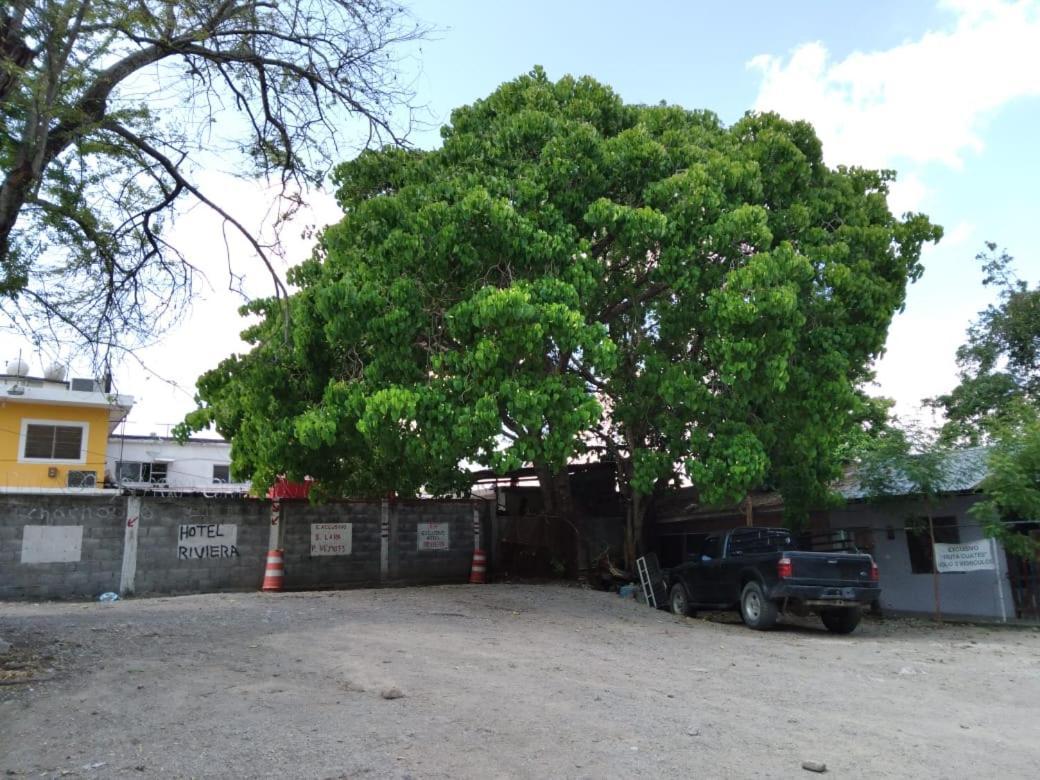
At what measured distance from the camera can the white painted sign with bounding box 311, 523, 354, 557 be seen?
16984mm

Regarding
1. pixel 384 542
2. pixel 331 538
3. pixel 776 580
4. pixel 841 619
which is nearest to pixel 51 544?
pixel 331 538

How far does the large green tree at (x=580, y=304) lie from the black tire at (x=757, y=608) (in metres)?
1.54

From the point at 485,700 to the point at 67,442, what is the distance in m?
22.0

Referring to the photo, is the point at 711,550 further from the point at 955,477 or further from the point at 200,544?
the point at 200,544

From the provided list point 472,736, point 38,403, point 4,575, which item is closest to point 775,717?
point 472,736

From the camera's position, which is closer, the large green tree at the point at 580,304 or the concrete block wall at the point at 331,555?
the large green tree at the point at 580,304

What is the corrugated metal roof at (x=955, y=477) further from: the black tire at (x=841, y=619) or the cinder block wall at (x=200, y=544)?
the cinder block wall at (x=200, y=544)

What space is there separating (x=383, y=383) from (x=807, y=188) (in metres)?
8.56

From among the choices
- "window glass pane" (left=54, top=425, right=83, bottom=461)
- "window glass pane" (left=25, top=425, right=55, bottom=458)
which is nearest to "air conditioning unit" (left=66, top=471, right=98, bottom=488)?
"window glass pane" (left=54, top=425, right=83, bottom=461)

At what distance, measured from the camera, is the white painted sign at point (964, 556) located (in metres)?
13.2

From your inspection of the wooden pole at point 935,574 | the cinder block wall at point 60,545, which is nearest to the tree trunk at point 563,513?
the wooden pole at point 935,574

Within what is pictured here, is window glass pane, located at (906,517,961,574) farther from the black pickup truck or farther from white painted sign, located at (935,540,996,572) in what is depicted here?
the black pickup truck

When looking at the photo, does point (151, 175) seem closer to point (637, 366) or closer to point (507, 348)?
point (507, 348)

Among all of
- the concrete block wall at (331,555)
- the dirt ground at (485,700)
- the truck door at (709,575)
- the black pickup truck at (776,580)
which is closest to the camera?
the dirt ground at (485,700)
